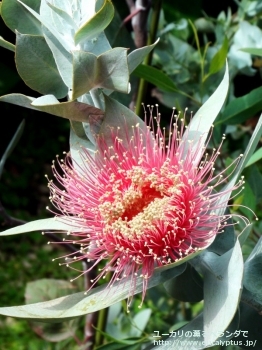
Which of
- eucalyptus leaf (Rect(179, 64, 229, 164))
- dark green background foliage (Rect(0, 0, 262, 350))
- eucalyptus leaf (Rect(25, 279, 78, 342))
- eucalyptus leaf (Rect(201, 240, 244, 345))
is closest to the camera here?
eucalyptus leaf (Rect(201, 240, 244, 345))

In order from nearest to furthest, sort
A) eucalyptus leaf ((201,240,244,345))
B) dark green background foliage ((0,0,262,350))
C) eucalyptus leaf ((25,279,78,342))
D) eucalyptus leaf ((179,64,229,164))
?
eucalyptus leaf ((201,240,244,345)), eucalyptus leaf ((179,64,229,164)), dark green background foliage ((0,0,262,350)), eucalyptus leaf ((25,279,78,342))

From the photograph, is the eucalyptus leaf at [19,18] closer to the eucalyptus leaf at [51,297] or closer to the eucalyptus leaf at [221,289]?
the eucalyptus leaf at [221,289]

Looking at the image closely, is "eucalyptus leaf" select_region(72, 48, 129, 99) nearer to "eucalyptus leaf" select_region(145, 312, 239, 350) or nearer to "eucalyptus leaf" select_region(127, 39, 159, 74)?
"eucalyptus leaf" select_region(127, 39, 159, 74)

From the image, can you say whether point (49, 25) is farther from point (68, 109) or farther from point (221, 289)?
point (221, 289)

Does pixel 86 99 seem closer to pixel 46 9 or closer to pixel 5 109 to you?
pixel 46 9

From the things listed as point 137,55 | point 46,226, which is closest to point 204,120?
point 137,55

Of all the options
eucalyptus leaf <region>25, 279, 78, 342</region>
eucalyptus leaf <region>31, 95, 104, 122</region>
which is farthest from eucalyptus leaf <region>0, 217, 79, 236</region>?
eucalyptus leaf <region>25, 279, 78, 342</region>

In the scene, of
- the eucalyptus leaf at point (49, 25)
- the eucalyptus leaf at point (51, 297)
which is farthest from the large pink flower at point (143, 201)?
the eucalyptus leaf at point (51, 297)
